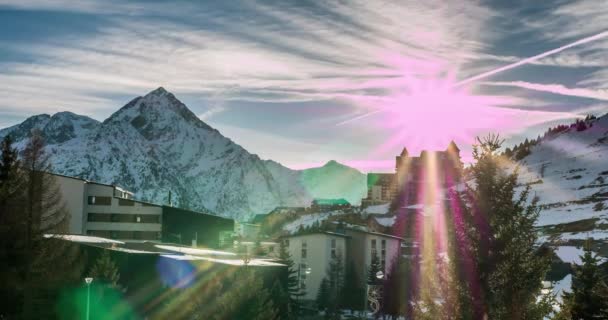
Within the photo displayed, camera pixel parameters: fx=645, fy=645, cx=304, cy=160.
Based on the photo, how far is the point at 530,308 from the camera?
19891 millimetres

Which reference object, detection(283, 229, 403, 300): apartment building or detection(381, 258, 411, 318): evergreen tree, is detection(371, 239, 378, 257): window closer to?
detection(283, 229, 403, 300): apartment building

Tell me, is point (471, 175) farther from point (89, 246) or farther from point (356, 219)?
point (356, 219)

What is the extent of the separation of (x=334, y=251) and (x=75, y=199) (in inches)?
1511

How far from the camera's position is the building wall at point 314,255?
9162 centimetres

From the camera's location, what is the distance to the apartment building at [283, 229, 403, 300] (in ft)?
303

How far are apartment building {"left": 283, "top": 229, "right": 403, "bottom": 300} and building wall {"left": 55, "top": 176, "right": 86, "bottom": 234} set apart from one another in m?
29.9

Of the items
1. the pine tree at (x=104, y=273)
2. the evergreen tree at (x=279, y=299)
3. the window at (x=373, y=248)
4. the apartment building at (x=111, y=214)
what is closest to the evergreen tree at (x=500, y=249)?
the pine tree at (x=104, y=273)

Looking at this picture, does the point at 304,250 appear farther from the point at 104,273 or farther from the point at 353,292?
the point at 104,273

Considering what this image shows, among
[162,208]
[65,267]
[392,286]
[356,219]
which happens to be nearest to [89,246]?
[65,267]

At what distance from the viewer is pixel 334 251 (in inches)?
3686

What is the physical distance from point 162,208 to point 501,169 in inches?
3291

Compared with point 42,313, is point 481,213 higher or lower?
higher

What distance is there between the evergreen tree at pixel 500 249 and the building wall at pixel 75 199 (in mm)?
79935

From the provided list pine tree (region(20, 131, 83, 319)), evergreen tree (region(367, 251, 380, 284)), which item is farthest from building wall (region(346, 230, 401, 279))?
pine tree (region(20, 131, 83, 319))
